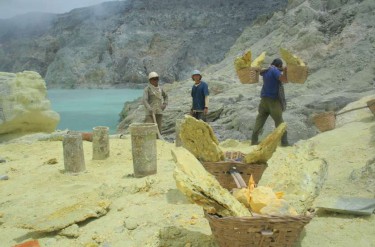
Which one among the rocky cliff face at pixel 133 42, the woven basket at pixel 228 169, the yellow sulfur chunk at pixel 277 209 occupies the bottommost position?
the woven basket at pixel 228 169

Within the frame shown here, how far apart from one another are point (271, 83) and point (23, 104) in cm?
506

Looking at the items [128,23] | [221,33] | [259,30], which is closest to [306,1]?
[259,30]

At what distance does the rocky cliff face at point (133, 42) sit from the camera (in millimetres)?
43625

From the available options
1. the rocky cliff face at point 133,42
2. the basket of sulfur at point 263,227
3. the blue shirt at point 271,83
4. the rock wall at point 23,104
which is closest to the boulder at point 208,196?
the basket of sulfur at point 263,227

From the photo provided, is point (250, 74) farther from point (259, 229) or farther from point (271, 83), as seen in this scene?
point (259, 229)

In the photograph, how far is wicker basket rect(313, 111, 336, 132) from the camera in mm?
7750

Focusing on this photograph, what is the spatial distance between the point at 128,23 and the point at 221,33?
39.6 ft

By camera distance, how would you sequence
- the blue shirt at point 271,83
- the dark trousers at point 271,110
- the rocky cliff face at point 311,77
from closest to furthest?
the blue shirt at point 271,83 → the dark trousers at point 271,110 → the rocky cliff face at point 311,77

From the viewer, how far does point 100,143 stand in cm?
628

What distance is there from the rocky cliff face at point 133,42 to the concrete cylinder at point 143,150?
3646 centimetres

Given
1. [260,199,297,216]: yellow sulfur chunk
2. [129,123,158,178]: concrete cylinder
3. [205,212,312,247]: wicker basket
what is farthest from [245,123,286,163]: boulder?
[129,123,158,178]: concrete cylinder

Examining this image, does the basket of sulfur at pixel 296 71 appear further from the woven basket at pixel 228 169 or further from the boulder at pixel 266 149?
the woven basket at pixel 228 169

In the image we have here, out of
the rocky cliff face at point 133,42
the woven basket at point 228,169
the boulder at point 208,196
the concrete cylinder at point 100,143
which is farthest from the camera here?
the rocky cliff face at point 133,42

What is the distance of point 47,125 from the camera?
28.8 feet
